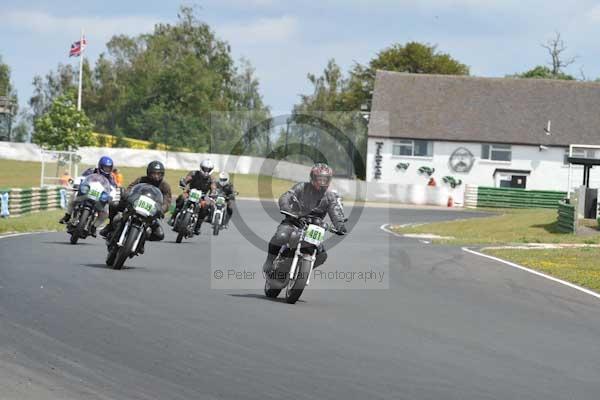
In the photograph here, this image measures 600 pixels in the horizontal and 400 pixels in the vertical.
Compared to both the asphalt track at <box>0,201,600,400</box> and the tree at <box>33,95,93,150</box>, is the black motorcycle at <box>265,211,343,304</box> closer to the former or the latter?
the asphalt track at <box>0,201,600,400</box>

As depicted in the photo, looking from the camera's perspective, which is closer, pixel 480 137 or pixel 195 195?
pixel 195 195

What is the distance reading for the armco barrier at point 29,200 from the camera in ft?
108

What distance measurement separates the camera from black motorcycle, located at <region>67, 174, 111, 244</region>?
20.5m

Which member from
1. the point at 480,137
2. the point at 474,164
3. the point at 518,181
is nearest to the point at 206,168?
the point at 474,164

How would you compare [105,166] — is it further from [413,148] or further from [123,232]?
[413,148]

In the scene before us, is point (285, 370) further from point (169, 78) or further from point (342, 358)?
point (169, 78)

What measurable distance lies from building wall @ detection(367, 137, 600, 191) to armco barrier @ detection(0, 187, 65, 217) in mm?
36901

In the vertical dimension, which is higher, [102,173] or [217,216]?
[102,173]

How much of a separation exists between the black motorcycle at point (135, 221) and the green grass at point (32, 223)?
34.0ft

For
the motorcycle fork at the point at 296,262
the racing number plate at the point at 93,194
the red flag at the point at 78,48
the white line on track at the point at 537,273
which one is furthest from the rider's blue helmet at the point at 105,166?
the red flag at the point at 78,48

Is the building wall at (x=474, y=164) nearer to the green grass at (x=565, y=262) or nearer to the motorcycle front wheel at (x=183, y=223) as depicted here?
the green grass at (x=565, y=262)

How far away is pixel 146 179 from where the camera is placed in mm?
16828

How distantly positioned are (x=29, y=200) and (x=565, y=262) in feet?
64.3

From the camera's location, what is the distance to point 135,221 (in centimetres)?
1595
